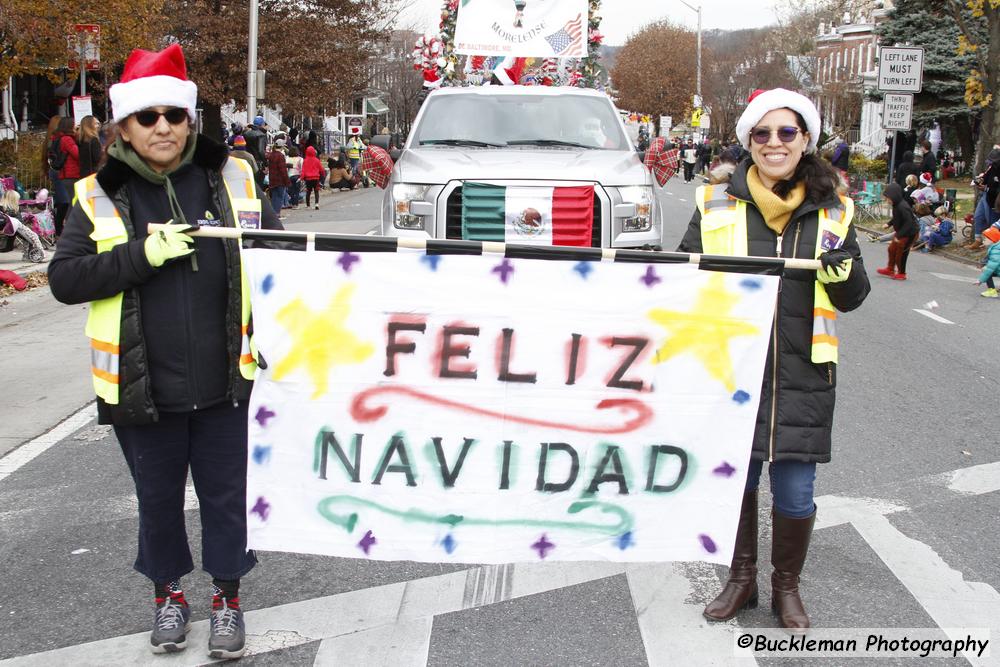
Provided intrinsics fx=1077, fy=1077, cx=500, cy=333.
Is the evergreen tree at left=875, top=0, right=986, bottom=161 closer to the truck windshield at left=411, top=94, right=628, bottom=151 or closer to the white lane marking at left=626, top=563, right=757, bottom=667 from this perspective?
the truck windshield at left=411, top=94, right=628, bottom=151

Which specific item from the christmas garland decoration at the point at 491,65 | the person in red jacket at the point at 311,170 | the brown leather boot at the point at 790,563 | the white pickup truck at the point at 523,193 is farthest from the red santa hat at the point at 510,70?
the person in red jacket at the point at 311,170

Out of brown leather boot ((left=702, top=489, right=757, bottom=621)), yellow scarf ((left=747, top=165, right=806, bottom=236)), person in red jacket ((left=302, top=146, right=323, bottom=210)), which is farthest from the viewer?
person in red jacket ((left=302, top=146, right=323, bottom=210))

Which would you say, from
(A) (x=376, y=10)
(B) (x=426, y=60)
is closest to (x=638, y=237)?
(B) (x=426, y=60)

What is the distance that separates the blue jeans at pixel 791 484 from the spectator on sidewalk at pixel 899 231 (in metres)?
11.5

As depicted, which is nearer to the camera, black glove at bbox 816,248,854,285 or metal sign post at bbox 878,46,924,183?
black glove at bbox 816,248,854,285

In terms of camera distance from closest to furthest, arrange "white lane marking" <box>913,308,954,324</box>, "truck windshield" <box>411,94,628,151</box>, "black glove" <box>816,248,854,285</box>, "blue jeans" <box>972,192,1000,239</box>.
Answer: "black glove" <box>816,248,854,285</box> → "truck windshield" <box>411,94,628,151</box> → "white lane marking" <box>913,308,954,324</box> → "blue jeans" <box>972,192,1000,239</box>

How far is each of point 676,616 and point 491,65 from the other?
31.7 feet

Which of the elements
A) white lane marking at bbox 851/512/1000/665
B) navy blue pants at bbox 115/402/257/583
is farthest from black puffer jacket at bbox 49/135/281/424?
white lane marking at bbox 851/512/1000/665

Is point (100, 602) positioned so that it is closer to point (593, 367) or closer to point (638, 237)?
point (593, 367)

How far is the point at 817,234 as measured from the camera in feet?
12.4

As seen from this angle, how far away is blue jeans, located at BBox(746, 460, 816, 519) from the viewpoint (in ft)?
12.6

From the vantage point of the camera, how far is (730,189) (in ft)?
12.7

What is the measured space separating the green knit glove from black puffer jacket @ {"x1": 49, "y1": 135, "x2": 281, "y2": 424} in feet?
0.15

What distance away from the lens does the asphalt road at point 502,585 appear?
3770 mm
